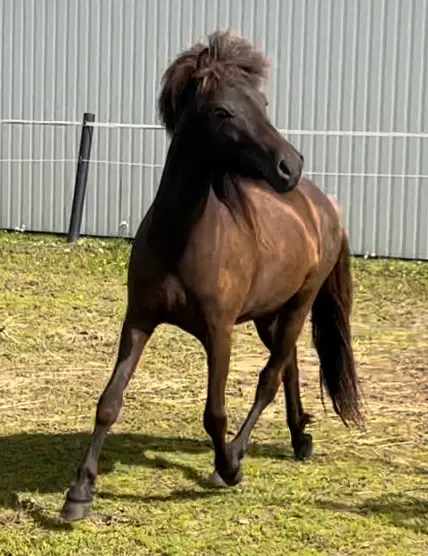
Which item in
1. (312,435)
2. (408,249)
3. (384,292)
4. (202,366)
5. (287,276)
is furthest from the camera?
(408,249)

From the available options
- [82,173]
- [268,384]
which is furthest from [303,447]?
[82,173]

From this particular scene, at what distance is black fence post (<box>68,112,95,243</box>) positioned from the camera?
12695 mm

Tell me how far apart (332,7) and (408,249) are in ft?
9.05

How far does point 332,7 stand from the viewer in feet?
40.5

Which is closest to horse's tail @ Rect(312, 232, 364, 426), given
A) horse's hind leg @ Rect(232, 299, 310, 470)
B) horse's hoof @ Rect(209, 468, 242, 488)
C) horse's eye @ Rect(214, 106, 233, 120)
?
horse's hind leg @ Rect(232, 299, 310, 470)

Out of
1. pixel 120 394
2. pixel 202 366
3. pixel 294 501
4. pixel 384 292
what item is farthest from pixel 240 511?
pixel 384 292

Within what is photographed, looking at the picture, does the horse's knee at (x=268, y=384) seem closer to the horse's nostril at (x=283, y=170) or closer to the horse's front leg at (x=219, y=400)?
the horse's front leg at (x=219, y=400)

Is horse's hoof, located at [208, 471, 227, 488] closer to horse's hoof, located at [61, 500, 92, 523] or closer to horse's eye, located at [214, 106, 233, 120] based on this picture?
horse's hoof, located at [61, 500, 92, 523]

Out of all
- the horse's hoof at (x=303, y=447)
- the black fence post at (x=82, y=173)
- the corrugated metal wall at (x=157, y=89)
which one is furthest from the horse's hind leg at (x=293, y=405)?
the black fence post at (x=82, y=173)

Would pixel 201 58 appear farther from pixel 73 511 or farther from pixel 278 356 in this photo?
pixel 73 511

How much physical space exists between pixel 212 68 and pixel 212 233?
0.64 metres

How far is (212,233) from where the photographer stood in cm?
438

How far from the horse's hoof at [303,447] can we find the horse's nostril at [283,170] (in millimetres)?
1649

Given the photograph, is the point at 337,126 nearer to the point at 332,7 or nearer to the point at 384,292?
the point at 332,7
